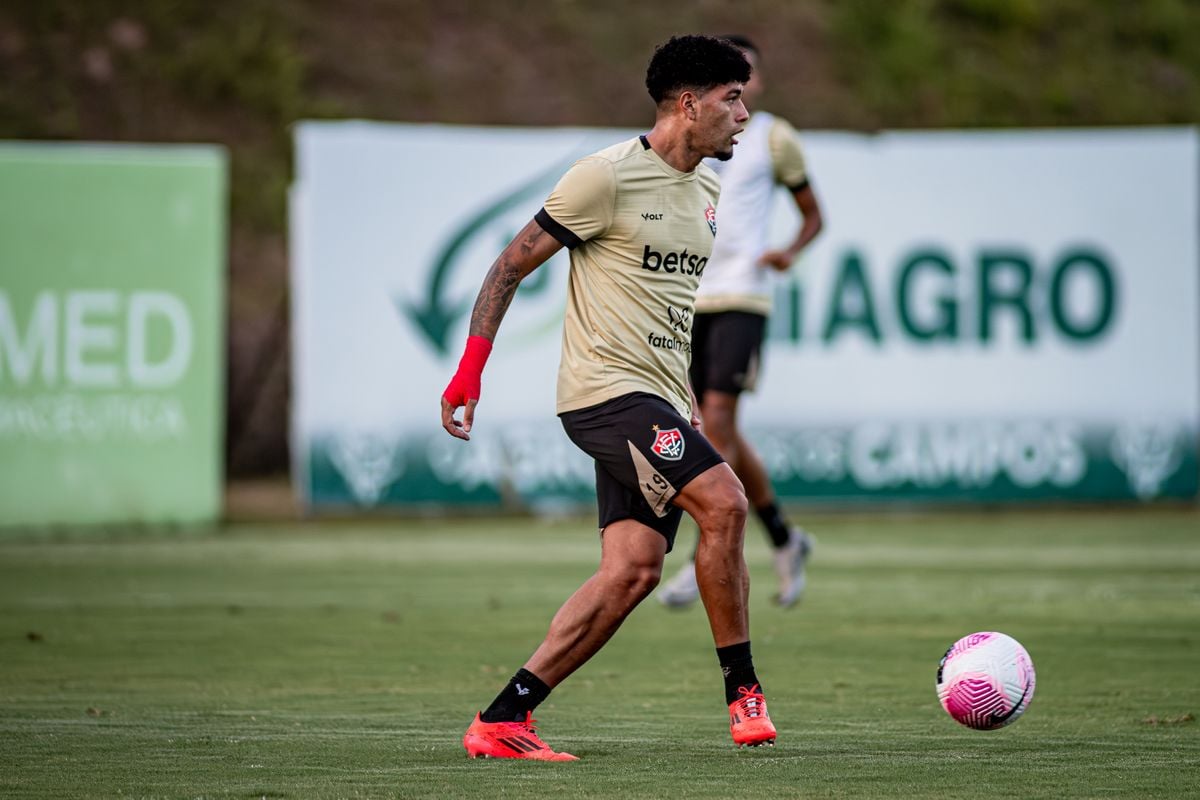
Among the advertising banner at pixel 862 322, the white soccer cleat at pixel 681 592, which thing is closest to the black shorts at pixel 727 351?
the white soccer cleat at pixel 681 592

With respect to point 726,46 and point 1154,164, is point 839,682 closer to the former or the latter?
point 726,46

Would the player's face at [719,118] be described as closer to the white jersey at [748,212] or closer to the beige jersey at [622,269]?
the beige jersey at [622,269]

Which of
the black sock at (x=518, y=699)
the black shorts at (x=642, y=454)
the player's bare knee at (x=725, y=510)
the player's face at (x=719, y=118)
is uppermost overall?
the player's face at (x=719, y=118)

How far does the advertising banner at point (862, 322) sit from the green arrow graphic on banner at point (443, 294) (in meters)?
0.02

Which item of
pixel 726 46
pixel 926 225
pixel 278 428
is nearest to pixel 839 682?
pixel 726 46

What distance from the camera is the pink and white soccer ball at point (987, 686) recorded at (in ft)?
19.1

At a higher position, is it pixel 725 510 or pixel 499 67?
pixel 499 67

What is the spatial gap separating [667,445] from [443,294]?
1106 cm

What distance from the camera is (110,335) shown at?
613 inches

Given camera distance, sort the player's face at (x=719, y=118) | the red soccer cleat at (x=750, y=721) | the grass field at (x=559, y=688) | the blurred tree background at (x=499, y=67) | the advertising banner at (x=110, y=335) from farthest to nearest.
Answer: the blurred tree background at (x=499, y=67), the advertising banner at (x=110, y=335), the player's face at (x=719, y=118), the red soccer cleat at (x=750, y=721), the grass field at (x=559, y=688)

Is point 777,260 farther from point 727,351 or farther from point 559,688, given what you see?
point 559,688

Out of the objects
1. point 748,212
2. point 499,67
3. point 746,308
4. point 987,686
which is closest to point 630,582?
point 987,686

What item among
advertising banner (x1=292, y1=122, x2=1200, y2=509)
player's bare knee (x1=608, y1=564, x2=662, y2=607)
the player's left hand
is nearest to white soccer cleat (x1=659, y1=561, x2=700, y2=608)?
the player's left hand

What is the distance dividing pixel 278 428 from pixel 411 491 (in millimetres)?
4719
